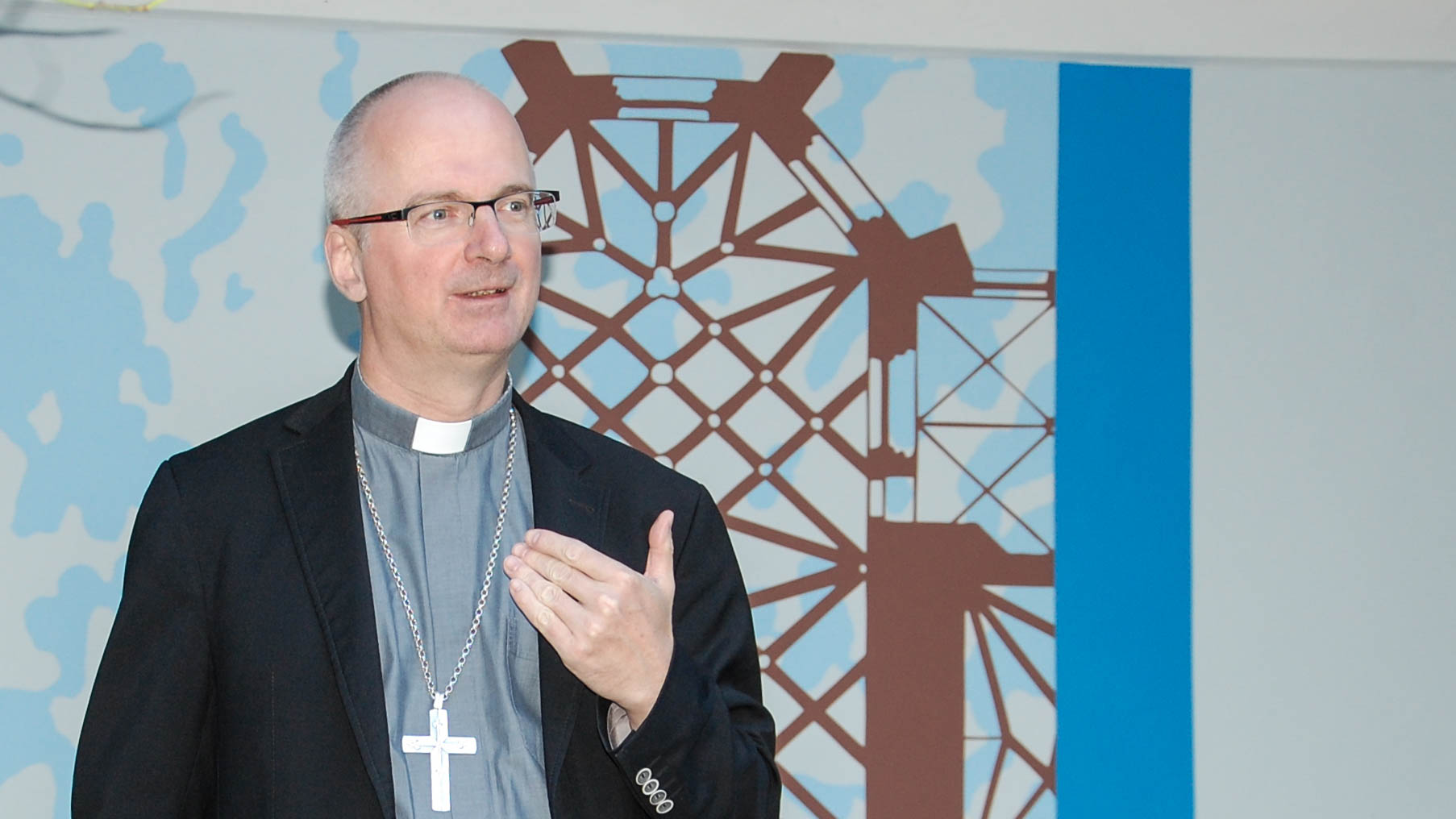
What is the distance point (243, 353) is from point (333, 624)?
1.26 m

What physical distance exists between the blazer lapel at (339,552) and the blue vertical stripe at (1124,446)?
5.29ft

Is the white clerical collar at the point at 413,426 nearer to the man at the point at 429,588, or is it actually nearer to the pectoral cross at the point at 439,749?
the man at the point at 429,588

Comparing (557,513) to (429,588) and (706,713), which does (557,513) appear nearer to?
(429,588)

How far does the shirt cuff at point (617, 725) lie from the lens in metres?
1.74

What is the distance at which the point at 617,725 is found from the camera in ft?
5.78

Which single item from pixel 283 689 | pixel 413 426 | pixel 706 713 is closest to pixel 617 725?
pixel 706 713

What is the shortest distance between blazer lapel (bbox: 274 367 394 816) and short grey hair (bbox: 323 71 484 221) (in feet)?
0.76

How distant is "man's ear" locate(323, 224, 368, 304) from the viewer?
78.5 inches

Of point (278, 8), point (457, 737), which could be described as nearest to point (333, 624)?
point (457, 737)

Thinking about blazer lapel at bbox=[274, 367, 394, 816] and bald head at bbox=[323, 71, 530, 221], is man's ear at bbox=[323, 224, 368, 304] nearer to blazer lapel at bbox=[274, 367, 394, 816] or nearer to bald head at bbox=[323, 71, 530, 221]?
bald head at bbox=[323, 71, 530, 221]

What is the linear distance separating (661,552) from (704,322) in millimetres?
1260

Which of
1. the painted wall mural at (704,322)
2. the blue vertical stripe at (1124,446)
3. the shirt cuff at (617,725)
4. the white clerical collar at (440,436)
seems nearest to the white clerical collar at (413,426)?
the white clerical collar at (440,436)

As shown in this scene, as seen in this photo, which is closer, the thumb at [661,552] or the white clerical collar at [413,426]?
the thumb at [661,552]

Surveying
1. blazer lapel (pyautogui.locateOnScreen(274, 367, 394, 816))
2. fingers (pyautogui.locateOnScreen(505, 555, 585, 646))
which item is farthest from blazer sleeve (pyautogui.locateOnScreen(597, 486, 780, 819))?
blazer lapel (pyautogui.locateOnScreen(274, 367, 394, 816))
